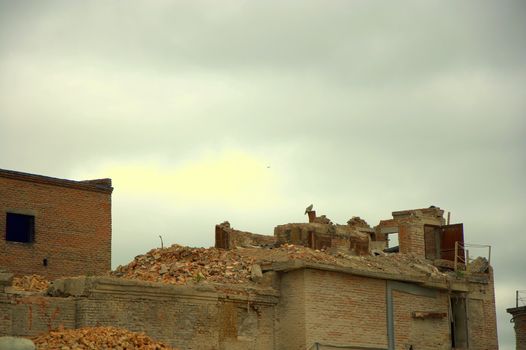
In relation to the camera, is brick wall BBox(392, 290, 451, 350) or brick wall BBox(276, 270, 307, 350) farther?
brick wall BBox(392, 290, 451, 350)

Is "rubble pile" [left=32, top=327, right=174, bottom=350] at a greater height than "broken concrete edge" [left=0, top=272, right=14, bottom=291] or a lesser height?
lesser

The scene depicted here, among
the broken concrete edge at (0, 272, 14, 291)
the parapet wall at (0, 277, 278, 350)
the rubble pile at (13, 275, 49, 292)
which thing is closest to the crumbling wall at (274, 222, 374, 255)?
the parapet wall at (0, 277, 278, 350)

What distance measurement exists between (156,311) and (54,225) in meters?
10.9

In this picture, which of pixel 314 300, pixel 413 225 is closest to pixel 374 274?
pixel 314 300

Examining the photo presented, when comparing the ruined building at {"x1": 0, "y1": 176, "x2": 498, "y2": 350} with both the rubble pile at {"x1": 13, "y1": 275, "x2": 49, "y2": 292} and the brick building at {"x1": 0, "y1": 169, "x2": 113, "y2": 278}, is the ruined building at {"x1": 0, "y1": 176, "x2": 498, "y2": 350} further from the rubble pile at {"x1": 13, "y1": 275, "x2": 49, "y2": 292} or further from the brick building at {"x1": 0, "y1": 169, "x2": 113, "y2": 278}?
the brick building at {"x1": 0, "y1": 169, "x2": 113, "y2": 278}

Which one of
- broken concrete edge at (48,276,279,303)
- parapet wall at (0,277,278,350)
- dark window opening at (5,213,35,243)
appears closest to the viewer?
parapet wall at (0,277,278,350)

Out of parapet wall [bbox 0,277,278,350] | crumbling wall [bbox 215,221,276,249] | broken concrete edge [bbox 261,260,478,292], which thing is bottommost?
parapet wall [bbox 0,277,278,350]

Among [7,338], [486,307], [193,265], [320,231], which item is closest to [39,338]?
[7,338]

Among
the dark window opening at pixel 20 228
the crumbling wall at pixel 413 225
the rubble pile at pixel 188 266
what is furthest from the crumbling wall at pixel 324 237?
the dark window opening at pixel 20 228

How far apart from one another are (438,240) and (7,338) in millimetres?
20287

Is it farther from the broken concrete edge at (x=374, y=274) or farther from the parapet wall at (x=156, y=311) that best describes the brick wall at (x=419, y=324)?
the parapet wall at (x=156, y=311)

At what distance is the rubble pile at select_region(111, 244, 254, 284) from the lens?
2848cm

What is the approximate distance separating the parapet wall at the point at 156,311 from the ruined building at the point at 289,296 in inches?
1.1

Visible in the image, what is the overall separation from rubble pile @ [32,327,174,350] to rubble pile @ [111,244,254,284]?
394cm
